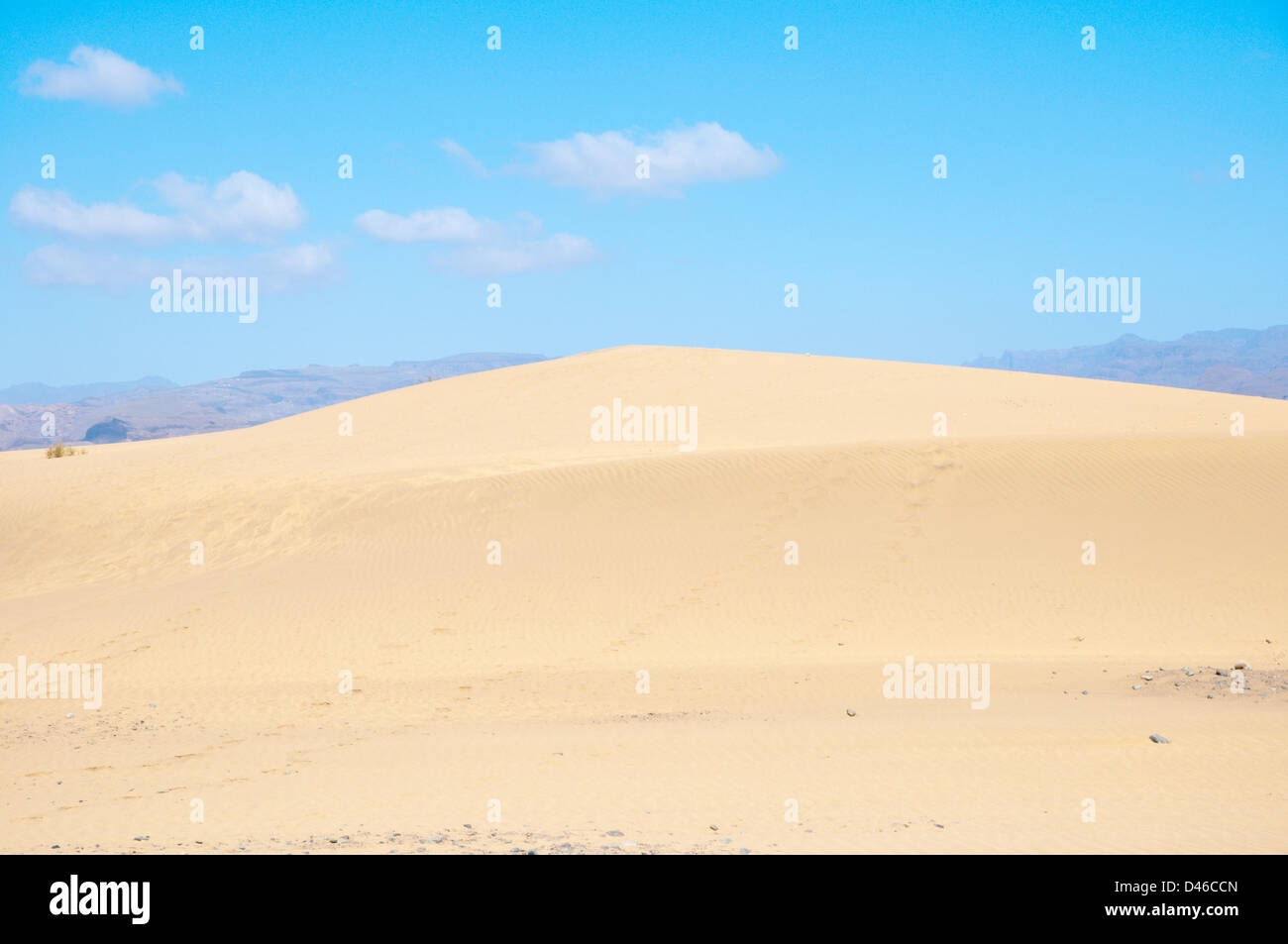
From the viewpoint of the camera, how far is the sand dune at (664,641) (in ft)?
23.1

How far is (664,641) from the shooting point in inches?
529

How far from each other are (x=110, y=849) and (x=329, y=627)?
804cm

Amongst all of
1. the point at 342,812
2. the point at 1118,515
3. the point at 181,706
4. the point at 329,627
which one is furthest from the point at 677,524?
the point at 342,812
